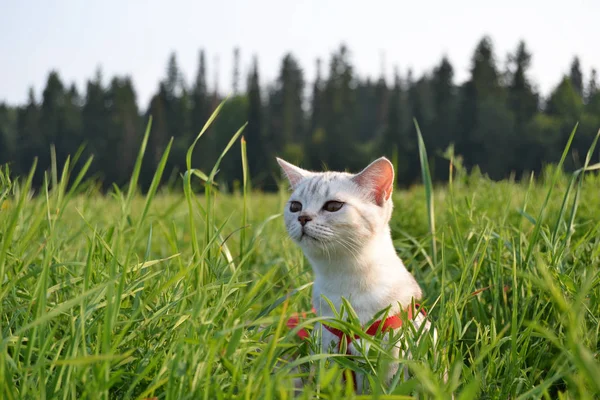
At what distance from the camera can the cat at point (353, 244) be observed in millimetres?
2215

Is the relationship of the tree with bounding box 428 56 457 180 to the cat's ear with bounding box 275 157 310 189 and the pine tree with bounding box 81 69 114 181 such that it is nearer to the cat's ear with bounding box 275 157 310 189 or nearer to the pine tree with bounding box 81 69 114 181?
the pine tree with bounding box 81 69 114 181

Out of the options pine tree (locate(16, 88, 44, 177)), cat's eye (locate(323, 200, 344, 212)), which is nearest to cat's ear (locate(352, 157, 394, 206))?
cat's eye (locate(323, 200, 344, 212))

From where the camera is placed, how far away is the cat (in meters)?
2.21

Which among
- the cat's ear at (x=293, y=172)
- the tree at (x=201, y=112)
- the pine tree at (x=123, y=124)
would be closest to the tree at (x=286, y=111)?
the tree at (x=201, y=112)

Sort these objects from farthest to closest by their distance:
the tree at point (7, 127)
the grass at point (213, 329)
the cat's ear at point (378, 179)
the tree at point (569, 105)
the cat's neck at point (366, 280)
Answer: the tree at point (7, 127) → the tree at point (569, 105) → the cat's ear at point (378, 179) → the cat's neck at point (366, 280) → the grass at point (213, 329)

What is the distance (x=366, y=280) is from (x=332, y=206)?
1.35 feet

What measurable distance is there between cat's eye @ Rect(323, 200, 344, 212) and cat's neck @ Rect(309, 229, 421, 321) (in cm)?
22

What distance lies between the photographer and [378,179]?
2537mm

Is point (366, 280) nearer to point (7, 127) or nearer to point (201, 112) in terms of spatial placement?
point (201, 112)

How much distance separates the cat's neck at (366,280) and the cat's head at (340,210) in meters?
0.04

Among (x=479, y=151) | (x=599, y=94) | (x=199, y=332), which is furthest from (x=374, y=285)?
(x=479, y=151)

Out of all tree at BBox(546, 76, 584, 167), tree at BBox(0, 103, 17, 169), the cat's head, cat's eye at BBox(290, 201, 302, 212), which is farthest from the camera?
tree at BBox(0, 103, 17, 169)

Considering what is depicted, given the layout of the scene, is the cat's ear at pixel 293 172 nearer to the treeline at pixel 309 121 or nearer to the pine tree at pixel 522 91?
the treeline at pixel 309 121

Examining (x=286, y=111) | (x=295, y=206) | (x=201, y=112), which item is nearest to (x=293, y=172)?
(x=295, y=206)
